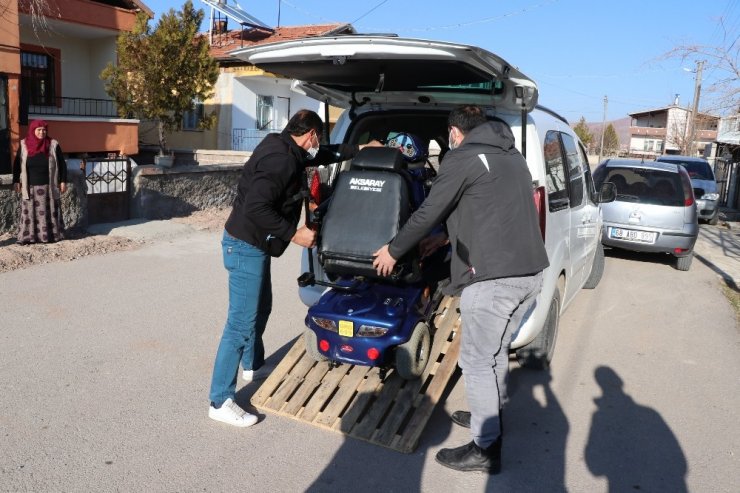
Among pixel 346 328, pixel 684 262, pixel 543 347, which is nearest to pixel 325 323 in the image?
pixel 346 328

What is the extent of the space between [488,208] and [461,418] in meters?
1.49

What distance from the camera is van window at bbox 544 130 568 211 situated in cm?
442

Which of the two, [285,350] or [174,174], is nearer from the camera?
[285,350]

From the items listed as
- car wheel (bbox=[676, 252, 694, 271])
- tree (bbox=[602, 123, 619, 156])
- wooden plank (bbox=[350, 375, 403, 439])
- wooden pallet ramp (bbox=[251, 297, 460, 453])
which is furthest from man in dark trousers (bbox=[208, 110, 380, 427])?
tree (bbox=[602, 123, 619, 156])

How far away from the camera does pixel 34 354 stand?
15.7 ft

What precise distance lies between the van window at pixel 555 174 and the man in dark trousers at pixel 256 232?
66.5 inches

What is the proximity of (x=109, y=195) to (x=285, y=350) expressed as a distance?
620 centimetres

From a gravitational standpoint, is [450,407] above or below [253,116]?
below

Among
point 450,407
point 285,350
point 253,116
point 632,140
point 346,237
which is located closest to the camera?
point 346,237

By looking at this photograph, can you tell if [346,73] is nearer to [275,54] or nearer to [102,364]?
[275,54]

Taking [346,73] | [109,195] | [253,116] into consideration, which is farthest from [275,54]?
[253,116]

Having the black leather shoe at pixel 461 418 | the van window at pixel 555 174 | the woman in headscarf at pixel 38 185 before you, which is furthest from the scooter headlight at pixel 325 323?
the woman in headscarf at pixel 38 185

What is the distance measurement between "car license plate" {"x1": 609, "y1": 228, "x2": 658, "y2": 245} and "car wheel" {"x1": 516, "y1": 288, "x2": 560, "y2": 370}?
4763mm

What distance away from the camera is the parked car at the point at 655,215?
8.94m
